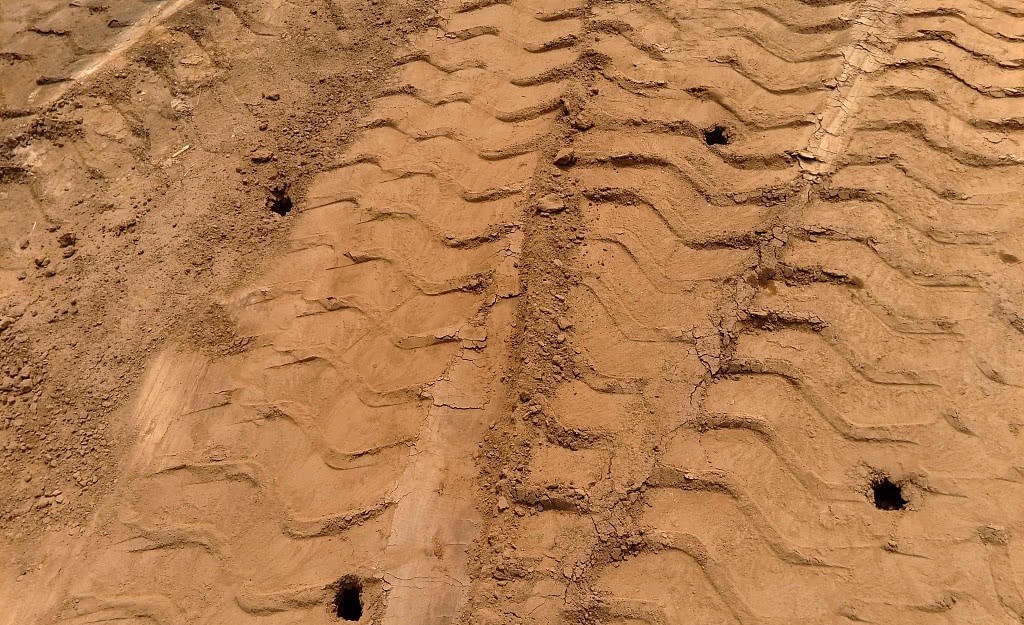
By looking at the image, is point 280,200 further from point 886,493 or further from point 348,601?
point 886,493

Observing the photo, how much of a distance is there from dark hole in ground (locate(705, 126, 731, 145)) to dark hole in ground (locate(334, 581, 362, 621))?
8.11 ft

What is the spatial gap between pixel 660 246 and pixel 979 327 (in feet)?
4.14

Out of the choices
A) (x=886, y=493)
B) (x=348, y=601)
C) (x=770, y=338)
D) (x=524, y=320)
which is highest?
(x=524, y=320)

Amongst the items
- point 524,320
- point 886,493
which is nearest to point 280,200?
point 524,320

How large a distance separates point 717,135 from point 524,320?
1355mm

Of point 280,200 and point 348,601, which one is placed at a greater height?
point 280,200

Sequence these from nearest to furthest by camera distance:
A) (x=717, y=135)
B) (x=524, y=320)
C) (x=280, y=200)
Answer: (x=524, y=320) < (x=717, y=135) < (x=280, y=200)

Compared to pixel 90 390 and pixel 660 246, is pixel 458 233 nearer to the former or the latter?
pixel 660 246

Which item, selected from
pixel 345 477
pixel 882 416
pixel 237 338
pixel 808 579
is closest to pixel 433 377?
pixel 345 477

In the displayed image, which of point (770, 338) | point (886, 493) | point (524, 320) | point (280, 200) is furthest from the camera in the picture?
point (280, 200)

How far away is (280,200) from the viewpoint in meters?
3.40

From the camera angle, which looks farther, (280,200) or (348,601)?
(280,200)

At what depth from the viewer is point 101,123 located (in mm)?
3605

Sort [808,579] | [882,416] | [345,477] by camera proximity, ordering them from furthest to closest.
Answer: [345,477], [882,416], [808,579]
